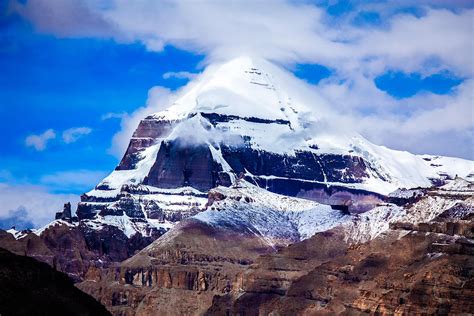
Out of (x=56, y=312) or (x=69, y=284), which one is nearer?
(x=56, y=312)

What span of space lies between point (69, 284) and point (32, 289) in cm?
730

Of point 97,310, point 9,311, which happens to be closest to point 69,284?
point 97,310

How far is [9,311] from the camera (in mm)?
128125

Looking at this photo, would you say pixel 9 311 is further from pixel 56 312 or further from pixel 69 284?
pixel 69 284

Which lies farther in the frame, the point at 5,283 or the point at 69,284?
the point at 69,284

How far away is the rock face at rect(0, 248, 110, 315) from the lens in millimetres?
130125

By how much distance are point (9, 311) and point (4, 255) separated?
11.0m

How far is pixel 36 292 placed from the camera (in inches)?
5276

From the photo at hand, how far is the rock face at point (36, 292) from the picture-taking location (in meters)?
130

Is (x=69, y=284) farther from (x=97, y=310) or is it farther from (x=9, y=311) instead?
(x=9, y=311)

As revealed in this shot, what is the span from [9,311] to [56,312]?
12.9 feet

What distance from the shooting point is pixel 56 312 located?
130625mm

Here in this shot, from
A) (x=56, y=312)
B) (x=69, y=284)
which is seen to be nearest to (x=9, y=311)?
(x=56, y=312)

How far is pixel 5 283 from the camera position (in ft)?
436
